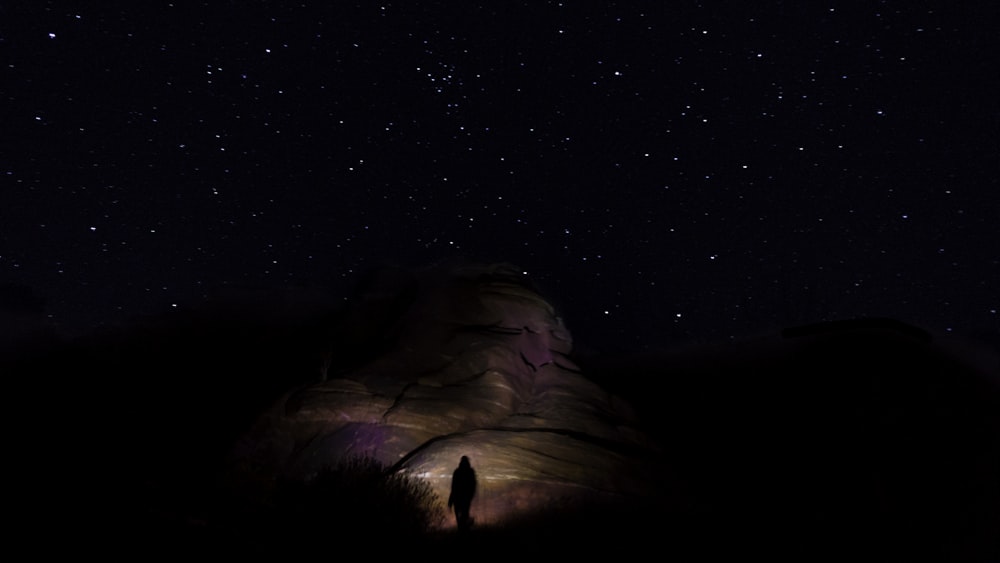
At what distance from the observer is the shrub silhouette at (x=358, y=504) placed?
6672 millimetres

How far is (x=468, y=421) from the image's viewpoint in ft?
34.3

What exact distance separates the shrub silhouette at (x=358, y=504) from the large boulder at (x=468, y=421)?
0.34 m

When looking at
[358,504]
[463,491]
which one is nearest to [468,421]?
[463,491]

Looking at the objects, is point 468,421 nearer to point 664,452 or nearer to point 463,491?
point 463,491

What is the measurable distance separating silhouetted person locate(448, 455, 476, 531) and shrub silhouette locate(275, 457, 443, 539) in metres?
0.60

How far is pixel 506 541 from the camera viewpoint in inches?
261

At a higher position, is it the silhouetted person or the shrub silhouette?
the silhouetted person

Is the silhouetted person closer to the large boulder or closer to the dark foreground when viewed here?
the dark foreground

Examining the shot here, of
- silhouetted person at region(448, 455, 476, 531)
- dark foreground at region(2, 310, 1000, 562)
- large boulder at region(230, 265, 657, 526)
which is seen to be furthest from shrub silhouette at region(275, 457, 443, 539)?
silhouetted person at region(448, 455, 476, 531)

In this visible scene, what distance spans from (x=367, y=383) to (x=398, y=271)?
10041mm

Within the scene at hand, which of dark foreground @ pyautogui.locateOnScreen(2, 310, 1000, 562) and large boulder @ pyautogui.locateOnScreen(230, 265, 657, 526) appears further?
large boulder @ pyautogui.locateOnScreen(230, 265, 657, 526)

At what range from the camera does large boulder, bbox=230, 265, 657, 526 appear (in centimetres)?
841

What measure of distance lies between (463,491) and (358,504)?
151 centimetres

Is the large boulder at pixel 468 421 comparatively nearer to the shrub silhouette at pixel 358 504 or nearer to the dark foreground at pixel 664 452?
the shrub silhouette at pixel 358 504
